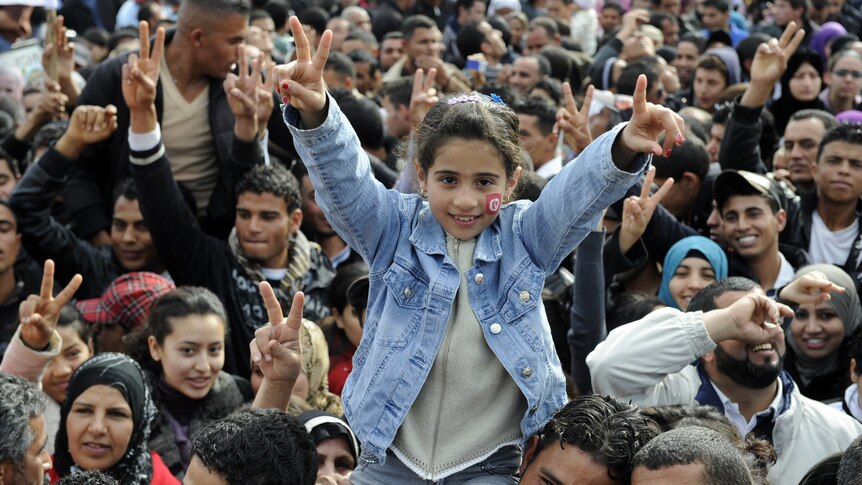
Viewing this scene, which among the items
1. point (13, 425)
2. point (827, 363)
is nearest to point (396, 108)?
point (827, 363)

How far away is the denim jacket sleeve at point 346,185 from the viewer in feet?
10.1

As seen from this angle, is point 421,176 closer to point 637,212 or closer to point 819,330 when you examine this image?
point 637,212

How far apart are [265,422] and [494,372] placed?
71 cm

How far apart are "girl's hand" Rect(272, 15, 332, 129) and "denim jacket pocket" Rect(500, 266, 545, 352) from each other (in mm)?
710

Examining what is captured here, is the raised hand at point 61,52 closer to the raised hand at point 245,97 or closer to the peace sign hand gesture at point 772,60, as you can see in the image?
the raised hand at point 245,97

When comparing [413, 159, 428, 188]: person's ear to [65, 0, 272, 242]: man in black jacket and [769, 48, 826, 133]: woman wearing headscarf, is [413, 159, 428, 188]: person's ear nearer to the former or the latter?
[65, 0, 272, 242]: man in black jacket

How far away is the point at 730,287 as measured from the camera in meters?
4.53

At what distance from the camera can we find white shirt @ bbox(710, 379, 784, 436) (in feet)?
14.5

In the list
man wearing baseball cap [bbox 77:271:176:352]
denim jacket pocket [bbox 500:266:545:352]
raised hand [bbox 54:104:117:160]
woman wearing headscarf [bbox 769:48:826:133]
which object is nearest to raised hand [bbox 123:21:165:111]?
raised hand [bbox 54:104:117:160]

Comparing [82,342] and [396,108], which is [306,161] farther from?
[396,108]

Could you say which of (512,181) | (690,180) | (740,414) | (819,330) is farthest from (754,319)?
(690,180)

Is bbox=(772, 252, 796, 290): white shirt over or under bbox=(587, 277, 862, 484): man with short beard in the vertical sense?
under

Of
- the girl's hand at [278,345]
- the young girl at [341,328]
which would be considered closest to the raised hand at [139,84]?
the young girl at [341,328]

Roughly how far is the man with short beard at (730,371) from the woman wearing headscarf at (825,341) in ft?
3.00
